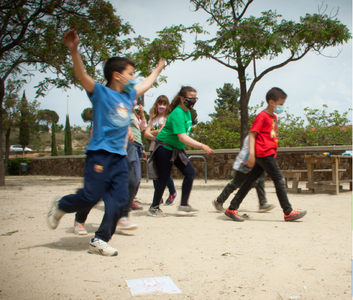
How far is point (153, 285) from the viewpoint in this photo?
7.02 feet

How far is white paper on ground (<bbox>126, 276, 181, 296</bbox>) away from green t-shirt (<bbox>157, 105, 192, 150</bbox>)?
225 centimetres

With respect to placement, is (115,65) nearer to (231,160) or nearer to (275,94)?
(275,94)

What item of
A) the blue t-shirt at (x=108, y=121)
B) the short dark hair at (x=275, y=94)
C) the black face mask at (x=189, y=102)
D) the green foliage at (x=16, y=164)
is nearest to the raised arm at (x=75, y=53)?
the blue t-shirt at (x=108, y=121)

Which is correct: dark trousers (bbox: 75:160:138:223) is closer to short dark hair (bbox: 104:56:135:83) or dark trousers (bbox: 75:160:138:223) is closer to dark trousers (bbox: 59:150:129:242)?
dark trousers (bbox: 59:150:129:242)

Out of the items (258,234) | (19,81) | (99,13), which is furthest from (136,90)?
(19,81)

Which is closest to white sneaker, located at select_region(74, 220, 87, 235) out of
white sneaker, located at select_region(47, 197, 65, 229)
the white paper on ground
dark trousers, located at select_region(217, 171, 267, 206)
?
white sneaker, located at select_region(47, 197, 65, 229)

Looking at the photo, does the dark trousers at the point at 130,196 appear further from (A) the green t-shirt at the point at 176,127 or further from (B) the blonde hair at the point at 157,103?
(B) the blonde hair at the point at 157,103

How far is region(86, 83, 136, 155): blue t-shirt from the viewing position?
8.89ft

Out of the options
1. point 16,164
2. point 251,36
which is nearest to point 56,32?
point 251,36

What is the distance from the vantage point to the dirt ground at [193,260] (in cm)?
206

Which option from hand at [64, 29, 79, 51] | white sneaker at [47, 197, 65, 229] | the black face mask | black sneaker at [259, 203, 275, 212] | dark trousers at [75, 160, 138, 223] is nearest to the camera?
hand at [64, 29, 79, 51]

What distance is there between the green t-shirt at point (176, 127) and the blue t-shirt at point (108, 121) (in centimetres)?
147

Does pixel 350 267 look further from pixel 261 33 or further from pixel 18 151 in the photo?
pixel 18 151

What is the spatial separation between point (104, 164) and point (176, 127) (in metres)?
1.71
